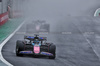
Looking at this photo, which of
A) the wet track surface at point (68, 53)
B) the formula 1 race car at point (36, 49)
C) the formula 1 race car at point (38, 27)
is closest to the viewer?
the wet track surface at point (68, 53)

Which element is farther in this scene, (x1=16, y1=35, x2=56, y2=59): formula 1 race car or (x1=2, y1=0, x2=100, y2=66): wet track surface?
(x1=16, y1=35, x2=56, y2=59): formula 1 race car

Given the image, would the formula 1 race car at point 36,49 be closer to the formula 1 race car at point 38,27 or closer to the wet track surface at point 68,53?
the wet track surface at point 68,53

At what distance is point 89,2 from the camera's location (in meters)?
83.6

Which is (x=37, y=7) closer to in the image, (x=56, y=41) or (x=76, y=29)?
(x=76, y=29)

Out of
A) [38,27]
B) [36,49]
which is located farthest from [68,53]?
[38,27]

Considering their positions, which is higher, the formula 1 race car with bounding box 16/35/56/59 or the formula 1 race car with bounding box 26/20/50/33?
the formula 1 race car with bounding box 26/20/50/33

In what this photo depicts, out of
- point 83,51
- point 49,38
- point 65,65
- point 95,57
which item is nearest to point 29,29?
point 49,38

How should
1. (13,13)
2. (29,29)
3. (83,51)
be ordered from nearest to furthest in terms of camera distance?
(83,51) < (29,29) < (13,13)

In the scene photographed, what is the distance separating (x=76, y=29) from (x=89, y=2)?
5083 centimetres

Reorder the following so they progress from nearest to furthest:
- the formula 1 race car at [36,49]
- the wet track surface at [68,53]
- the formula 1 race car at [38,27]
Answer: the wet track surface at [68,53]
the formula 1 race car at [36,49]
the formula 1 race car at [38,27]

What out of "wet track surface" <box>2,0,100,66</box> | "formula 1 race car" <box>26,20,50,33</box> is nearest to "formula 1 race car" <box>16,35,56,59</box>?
"wet track surface" <box>2,0,100,66</box>

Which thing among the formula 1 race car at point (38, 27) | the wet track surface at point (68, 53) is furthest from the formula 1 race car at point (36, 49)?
the formula 1 race car at point (38, 27)

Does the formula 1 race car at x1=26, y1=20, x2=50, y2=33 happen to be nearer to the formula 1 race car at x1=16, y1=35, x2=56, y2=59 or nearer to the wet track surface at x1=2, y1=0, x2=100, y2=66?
the wet track surface at x1=2, y1=0, x2=100, y2=66

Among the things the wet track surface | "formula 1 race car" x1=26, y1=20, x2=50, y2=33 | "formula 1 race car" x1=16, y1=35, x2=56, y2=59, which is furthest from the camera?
"formula 1 race car" x1=26, y1=20, x2=50, y2=33
